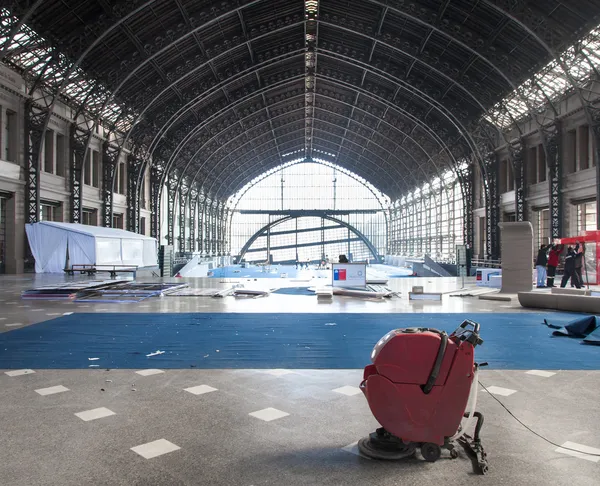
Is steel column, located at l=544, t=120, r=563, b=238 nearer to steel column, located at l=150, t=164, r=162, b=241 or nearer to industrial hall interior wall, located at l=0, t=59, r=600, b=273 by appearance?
industrial hall interior wall, located at l=0, t=59, r=600, b=273

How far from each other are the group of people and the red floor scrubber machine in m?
17.0

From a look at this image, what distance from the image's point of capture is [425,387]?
3.36 metres

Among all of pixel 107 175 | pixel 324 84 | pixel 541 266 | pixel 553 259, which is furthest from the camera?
pixel 324 84

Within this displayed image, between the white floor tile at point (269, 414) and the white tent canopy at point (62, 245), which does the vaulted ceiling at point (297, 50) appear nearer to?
the white tent canopy at point (62, 245)

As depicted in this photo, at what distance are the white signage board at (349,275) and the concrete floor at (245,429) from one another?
13.1 m

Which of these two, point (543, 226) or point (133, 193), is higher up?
point (133, 193)

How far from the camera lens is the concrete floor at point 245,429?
329 cm

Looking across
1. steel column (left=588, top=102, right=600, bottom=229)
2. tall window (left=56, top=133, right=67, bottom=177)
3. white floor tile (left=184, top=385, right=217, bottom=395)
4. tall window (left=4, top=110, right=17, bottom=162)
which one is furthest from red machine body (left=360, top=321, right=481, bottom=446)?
tall window (left=56, top=133, right=67, bottom=177)

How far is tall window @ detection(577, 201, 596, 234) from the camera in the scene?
2666cm

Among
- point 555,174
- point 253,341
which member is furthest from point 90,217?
point 253,341

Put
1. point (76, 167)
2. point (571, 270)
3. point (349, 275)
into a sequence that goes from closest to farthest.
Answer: point (571, 270) → point (349, 275) → point (76, 167)

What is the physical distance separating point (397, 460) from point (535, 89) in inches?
1228

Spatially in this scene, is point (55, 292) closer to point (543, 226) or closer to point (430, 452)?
point (430, 452)

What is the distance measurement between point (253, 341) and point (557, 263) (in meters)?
16.6
